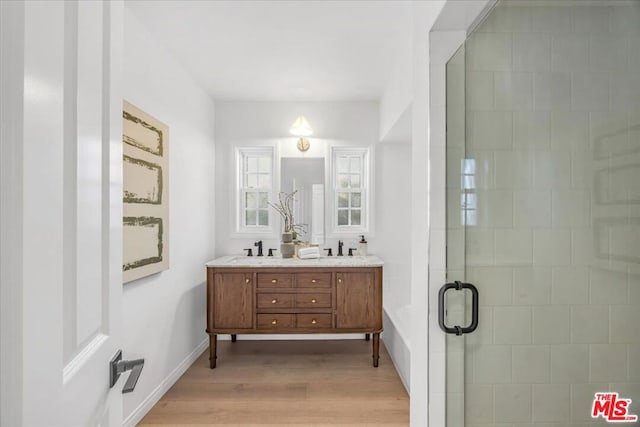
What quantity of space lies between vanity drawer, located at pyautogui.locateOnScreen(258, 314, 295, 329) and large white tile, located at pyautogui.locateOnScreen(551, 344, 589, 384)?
2.32 meters

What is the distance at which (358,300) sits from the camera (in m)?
3.20

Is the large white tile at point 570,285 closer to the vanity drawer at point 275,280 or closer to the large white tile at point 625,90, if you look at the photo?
the large white tile at point 625,90

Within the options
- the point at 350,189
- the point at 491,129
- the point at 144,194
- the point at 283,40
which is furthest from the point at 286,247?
the point at 491,129

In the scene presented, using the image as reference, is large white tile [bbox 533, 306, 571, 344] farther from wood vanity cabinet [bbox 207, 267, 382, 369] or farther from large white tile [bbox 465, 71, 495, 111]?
wood vanity cabinet [bbox 207, 267, 382, 369]

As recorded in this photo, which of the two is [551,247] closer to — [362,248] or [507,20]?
[507,20]

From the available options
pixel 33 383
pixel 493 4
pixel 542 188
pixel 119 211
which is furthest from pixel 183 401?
pixel 493 4

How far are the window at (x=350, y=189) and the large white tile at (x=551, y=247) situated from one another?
273cm

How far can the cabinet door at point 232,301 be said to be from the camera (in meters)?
3.14

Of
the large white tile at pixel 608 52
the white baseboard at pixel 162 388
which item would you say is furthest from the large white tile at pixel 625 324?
the white baseboard at pixel 162 388

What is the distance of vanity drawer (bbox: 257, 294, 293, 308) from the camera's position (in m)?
3.17

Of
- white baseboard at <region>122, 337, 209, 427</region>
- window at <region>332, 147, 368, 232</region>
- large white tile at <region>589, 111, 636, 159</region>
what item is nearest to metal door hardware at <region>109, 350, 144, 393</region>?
large white tile at <region>589, 111, 636, 159</region>

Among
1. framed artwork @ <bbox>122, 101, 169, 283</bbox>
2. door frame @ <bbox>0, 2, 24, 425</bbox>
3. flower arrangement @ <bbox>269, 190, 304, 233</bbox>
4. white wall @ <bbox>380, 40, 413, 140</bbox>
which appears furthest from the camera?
flower arrangement @ <bbox>269, 190, 304, 233</bbox>

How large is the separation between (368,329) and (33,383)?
2900 mm

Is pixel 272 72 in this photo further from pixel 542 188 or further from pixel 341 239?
pixel 542 188
